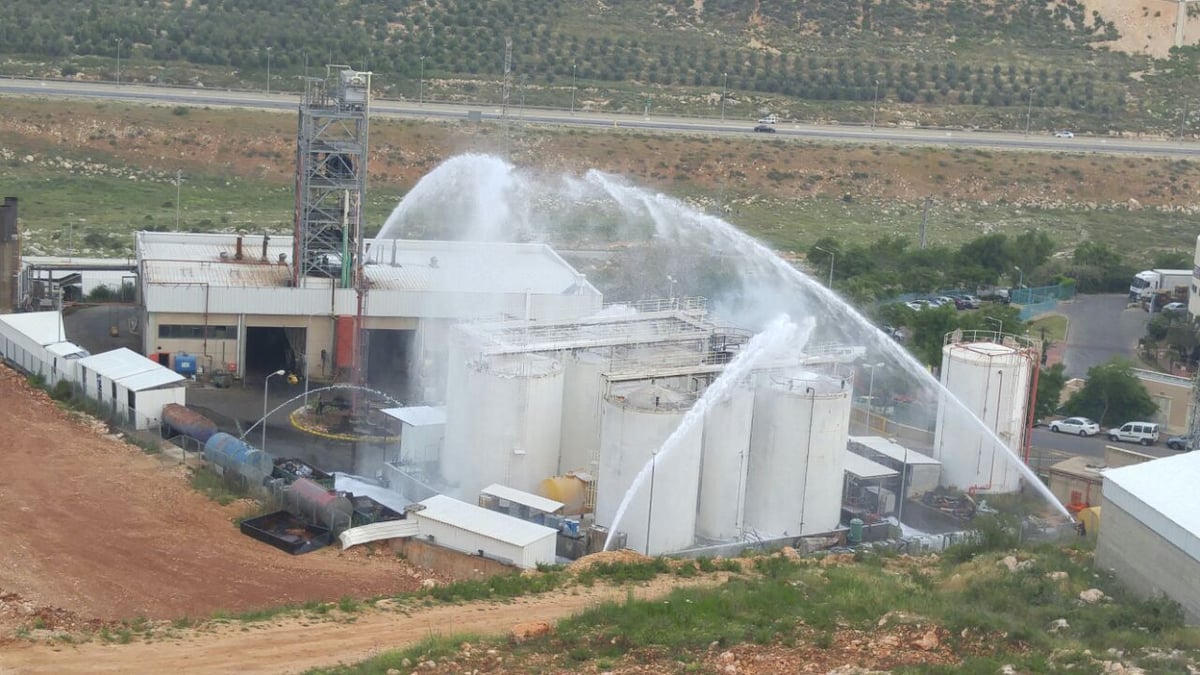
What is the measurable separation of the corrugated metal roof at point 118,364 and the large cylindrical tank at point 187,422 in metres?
2.54

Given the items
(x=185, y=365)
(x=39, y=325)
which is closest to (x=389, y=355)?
(x=185, y=365)

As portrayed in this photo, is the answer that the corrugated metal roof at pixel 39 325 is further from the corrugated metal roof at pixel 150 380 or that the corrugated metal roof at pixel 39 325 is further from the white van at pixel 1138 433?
the white van at pixel 1138 433

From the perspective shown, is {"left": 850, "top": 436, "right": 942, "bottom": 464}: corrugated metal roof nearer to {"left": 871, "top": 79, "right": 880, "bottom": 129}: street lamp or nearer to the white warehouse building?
the white warehouse building

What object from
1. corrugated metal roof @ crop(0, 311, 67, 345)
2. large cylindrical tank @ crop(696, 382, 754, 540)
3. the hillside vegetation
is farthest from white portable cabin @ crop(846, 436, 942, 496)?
the hillside vegetation

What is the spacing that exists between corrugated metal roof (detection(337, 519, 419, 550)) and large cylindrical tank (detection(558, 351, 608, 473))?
5.53 meters

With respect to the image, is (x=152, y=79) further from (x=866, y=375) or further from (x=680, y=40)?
(x=866, y=375)

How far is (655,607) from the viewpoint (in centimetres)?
2997

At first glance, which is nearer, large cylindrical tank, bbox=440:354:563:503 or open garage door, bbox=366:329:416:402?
large cylindrical tank, bbox=440:354:563:503

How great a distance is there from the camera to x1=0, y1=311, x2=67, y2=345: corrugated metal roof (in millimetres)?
51656

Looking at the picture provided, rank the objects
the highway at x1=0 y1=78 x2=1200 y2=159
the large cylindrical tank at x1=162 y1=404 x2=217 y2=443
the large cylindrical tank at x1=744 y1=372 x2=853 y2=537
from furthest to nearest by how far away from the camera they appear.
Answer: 1. the highway at x1=0 y1=78 x2=1200 y2=159
2. the large cylindrical tank at x1=162 y1=404 x2=217 y2=443
3. the large cylindrical tank at x1=744 y1=372 x2=853 y2=537

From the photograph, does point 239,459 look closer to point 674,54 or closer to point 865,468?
point 865,468

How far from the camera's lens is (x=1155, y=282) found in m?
74.9

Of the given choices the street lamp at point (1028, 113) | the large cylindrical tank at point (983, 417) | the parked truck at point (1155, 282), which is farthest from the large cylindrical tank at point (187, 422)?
the street lamp at point (1028, 113)

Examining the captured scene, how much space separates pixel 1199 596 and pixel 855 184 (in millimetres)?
72498
